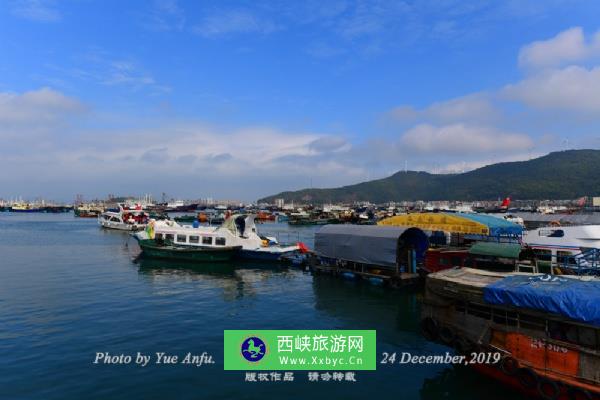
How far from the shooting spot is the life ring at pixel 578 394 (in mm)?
11670

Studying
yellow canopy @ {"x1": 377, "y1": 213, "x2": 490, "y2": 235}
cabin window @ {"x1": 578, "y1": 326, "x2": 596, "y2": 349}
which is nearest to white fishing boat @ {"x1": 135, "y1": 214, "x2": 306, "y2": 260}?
yellow canopy @ {"x1": 377, "y1": 213, "x2": 490, "y2": 235}

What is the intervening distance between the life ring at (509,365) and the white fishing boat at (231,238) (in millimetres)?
33162

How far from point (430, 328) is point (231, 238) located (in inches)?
1322

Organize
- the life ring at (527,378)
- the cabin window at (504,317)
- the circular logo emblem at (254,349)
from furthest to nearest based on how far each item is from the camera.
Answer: the circular logo emblem at (254,349) < the cabin window at (504,317) < the life ring at (527,378)

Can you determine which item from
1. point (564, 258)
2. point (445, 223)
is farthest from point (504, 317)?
point (445, 223)

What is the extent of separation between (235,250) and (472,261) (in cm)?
2733

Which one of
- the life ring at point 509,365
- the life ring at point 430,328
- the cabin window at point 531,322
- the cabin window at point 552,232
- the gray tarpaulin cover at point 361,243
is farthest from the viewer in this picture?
the gray tarpaulin cover at point 361,243

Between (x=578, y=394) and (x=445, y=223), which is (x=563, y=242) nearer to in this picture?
(x=445, y=223)

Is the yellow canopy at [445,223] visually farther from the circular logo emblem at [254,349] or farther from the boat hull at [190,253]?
the circular logo emblem at [254,349]

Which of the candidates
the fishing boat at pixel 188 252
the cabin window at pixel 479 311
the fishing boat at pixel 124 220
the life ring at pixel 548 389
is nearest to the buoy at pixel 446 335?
the cabin window at pixel 479 311

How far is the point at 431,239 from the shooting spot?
4422 centimetres

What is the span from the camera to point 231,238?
46781 mm

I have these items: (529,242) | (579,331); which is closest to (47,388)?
(579,331)

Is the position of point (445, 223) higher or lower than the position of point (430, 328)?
higher
